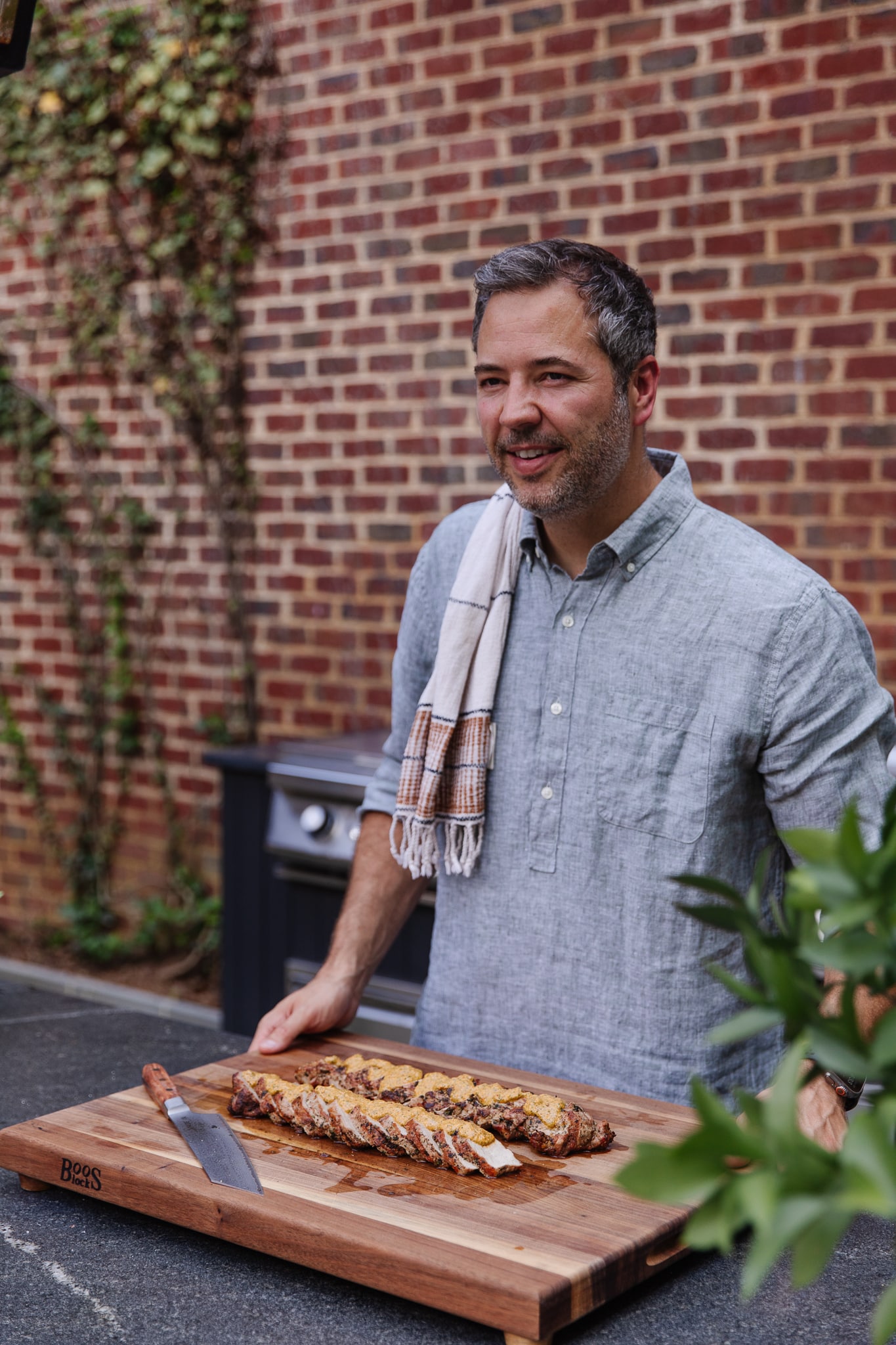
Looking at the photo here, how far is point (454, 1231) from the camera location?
1346 millimetres

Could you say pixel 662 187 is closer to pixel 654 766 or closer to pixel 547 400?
pixel 547 400

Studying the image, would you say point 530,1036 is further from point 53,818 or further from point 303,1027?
point 53,818

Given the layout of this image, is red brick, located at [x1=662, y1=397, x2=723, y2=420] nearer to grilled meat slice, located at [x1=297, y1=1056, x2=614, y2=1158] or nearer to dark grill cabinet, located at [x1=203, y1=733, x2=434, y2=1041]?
dark grill cabinet, located at [x1=203, y1=733, x2=434, y2=1041]

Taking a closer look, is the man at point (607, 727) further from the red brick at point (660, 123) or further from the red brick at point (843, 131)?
the red brick at point (660, 123)

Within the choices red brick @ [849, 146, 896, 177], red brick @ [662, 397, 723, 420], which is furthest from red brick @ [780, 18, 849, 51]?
red brick @ [662, 397, 723, 420]

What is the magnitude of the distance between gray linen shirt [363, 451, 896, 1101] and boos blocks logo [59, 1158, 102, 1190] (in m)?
0.68

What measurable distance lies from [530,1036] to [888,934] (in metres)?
1.34

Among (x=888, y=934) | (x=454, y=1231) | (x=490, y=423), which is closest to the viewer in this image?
(x=888, y=934)

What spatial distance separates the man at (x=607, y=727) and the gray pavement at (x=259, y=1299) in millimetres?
424

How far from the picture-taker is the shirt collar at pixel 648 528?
1.98 m

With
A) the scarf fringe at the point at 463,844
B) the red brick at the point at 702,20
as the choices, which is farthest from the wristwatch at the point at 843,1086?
the red brick at the point at 702,20

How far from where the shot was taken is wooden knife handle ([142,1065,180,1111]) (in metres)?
1.69

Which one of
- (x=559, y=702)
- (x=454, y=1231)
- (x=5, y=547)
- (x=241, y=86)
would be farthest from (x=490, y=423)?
(x=5, y=547)

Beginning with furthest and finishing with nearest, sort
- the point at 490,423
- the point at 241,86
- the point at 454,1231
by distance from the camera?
the point at 241,86 → the point at 490,423 → the point at 454,1231
